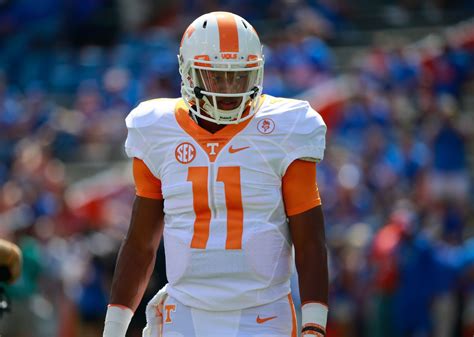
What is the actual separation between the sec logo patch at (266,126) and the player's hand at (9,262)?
1134mm

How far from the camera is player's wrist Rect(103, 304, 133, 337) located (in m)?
4.53

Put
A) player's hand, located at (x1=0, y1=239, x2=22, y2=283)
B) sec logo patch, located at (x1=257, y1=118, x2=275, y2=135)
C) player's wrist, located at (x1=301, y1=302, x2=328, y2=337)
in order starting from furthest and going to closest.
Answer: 1. player's hand, located at (x1=0, y1=239, x2=22, y2=283)
2. sec logo patch, located at (x1=257, y1=118, x2=275, y2=135)
3. player's wrist, located at (x1=301, y1=302, x2=328, y2=337)

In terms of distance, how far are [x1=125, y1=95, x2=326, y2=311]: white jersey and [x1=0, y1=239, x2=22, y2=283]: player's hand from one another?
71 cm

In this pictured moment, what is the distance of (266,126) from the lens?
4.42 meters

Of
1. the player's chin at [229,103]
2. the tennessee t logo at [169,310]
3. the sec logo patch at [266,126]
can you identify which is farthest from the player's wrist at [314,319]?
the player's chin at [229,103]

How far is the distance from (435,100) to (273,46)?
2637 mm

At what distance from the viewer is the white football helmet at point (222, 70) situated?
175 inches

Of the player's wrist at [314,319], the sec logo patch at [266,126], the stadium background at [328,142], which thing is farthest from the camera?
the stadium background at [328,142]

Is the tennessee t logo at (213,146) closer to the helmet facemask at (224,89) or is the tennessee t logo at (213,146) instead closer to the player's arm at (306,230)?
the helmet facemask at (224,89)

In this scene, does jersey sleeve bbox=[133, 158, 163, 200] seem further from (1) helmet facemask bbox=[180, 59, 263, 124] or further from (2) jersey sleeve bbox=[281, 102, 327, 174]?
(2) jersey sleeve bbox=[281, 102, 327, 174]

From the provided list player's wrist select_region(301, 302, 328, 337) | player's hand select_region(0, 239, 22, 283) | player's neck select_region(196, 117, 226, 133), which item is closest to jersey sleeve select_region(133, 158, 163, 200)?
player's neck select_region(196, 117, 226, 133)

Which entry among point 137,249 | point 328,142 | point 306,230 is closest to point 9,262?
point 137,249

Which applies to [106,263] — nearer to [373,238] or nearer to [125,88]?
[373,238]

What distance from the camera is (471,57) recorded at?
12.5 meters
